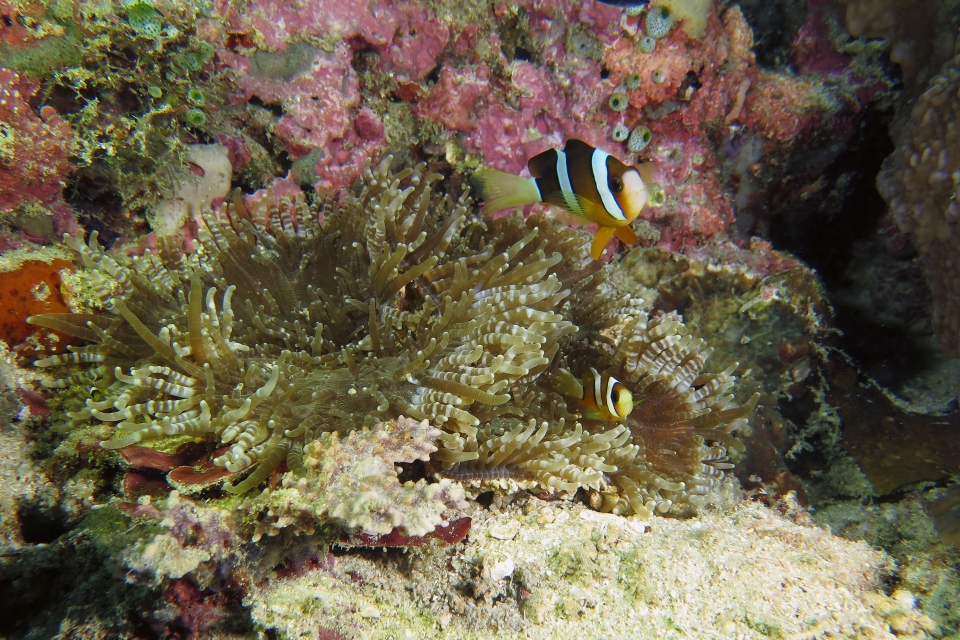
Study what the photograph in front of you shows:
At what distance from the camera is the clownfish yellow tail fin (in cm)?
282

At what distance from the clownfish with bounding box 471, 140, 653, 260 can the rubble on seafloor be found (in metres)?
0.43

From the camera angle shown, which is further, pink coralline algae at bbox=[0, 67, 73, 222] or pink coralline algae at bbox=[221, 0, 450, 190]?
pink coralline algae at bbox=[221, 0, 450, 190]

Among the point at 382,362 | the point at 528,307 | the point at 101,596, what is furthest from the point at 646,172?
the point at 101,596

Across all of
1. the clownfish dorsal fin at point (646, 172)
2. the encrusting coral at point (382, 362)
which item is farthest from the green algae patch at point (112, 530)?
the clownfish dorsal fin at point (646, 172)

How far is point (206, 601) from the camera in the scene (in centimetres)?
175

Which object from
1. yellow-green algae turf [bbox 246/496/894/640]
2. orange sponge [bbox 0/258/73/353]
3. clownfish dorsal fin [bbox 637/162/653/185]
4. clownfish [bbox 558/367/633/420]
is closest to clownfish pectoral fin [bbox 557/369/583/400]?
clownfish [bbox 558/367/633/420]

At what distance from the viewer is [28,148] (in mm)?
2539

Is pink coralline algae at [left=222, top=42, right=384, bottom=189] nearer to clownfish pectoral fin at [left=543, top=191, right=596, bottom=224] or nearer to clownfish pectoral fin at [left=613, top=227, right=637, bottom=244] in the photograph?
clownfish pectoral fin at [left=543, top=191, right=596, bottom=224]

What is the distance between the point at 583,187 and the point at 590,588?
195 centimetres

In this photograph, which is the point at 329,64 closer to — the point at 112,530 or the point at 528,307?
the point at 528,307

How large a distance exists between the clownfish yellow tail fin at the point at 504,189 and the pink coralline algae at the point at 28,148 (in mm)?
2263

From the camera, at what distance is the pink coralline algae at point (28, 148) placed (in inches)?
97.0

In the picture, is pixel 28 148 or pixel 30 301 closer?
pixel 30 301

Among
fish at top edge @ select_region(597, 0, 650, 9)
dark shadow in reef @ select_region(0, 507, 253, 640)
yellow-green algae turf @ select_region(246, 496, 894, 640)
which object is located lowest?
dark shadow in reef @ select_region(0, 507, 253, 640)
